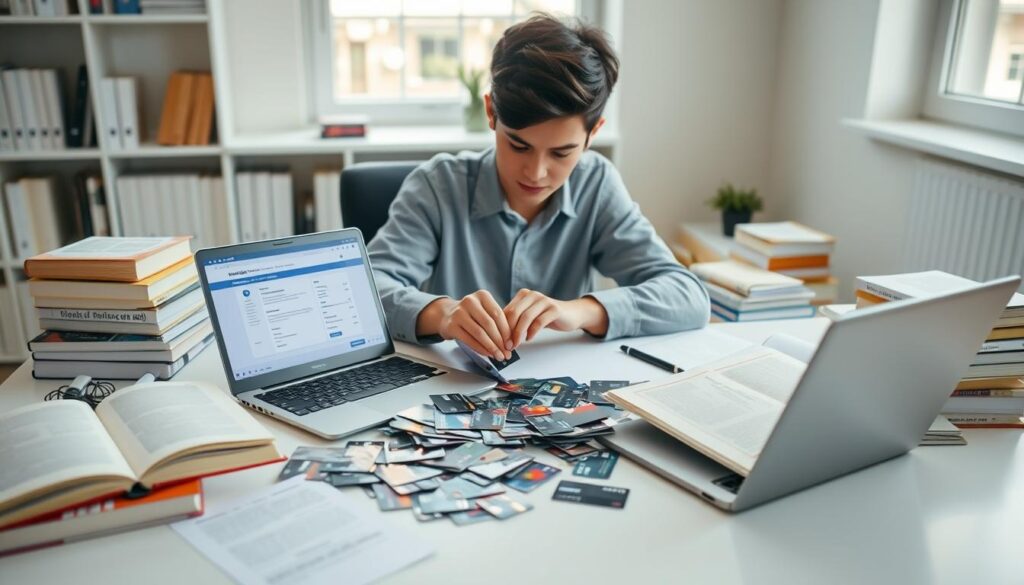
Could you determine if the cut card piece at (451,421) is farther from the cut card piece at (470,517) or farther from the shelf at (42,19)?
the shelf at (42,19)

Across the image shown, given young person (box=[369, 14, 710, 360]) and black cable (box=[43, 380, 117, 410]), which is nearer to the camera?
A: black cable (box=[43, 380, 117, 410])

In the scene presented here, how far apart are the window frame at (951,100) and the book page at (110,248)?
6.77ft

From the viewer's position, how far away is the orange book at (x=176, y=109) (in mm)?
2754

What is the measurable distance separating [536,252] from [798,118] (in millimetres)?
1673

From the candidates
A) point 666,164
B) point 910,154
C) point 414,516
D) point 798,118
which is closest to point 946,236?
point 910,154

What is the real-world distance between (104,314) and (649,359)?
0.85 meters

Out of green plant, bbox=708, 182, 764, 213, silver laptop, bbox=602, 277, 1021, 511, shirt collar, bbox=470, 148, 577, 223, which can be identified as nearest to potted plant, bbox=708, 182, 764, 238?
green plant, bbox=708, 182, 764, 213

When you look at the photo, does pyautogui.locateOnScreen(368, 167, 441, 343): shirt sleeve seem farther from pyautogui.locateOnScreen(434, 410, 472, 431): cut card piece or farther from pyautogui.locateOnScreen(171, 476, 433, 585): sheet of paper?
pyautogui.locateOnScreen(171, 476, 433, 585): sheet of paper

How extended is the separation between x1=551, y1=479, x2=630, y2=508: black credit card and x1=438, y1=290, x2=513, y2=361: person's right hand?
32 centimetres

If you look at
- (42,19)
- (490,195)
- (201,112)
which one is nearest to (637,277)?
(490,195)

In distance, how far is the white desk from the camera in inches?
31.4

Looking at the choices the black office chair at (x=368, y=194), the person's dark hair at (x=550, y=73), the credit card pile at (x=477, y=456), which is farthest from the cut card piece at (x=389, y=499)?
the black office chair at (x=368, y=194)

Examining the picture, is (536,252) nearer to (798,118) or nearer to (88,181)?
(798,118)

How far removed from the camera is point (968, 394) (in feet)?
3.76
